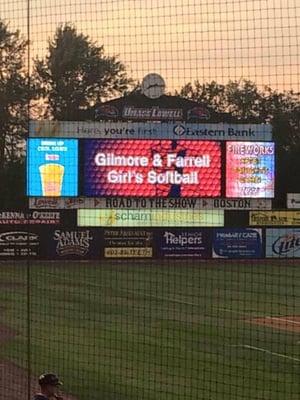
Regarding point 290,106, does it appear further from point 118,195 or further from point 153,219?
point 153,219

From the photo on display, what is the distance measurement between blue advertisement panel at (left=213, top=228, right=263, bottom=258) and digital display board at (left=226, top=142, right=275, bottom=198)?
3.95 metres

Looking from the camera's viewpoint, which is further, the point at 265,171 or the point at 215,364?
the point at 265,171

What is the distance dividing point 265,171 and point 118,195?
511 cm

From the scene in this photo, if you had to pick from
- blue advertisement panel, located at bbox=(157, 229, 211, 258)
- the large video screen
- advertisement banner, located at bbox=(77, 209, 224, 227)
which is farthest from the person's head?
blue advertisement panel, located at bbox=(157, 229, 211, 258)

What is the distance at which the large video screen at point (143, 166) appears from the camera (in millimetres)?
28500

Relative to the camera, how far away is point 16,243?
32094 millimetres

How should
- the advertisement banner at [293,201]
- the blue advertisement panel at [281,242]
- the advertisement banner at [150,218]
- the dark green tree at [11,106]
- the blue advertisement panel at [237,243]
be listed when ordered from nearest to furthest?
the dark green tree at [11,106] → the advertisement banner at [150,218] → the blue advertisement panel at [237,243] → the blue advertisement panel at [281,242] → the advertisement banner at [293,201]

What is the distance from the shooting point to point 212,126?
2972 cm

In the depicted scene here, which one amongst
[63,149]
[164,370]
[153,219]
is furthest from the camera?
[153,219]

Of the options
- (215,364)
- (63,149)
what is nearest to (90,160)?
(63,149)

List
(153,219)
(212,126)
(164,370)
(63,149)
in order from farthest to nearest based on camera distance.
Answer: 1. (153,219)
2. (212,126)
3. (63,149)
4. (164,370)

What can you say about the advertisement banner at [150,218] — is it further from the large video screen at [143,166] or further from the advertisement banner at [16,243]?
the large video screen at [143,166]

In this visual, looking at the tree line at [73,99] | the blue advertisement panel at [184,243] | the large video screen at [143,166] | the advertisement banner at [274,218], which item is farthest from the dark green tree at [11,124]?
the advertisement banner at [274,218]

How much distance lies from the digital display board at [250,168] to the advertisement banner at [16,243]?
750 cm
